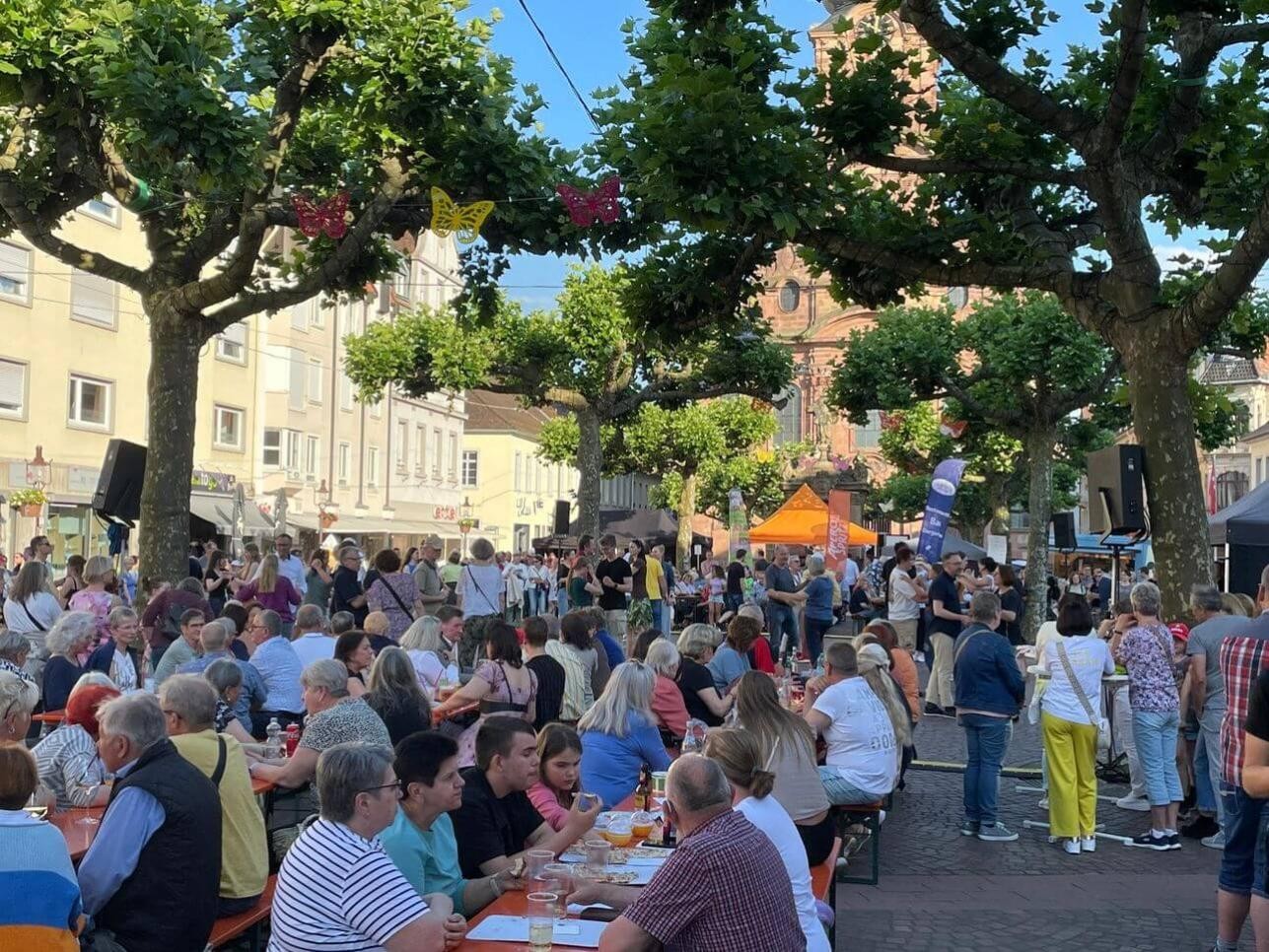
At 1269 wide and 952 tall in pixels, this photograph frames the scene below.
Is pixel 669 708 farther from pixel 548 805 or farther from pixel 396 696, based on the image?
pixel 548 805

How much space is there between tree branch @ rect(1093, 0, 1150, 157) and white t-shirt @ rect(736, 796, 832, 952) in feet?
20.3

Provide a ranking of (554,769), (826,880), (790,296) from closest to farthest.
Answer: (554,769), (826,880), (790,296)

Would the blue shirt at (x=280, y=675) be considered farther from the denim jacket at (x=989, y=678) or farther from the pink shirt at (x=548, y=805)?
the denim jacket at (x=989, y=678)

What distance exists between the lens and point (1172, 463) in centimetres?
1016

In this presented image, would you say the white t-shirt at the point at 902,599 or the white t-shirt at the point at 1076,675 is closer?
the white t-shirt at the point at 1076,675

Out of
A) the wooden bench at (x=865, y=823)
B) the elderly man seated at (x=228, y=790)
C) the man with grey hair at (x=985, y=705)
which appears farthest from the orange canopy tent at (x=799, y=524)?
the elderly man seated at (x=228, y=790)

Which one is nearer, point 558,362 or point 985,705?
point 985,705

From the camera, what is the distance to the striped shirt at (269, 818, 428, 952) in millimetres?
4137

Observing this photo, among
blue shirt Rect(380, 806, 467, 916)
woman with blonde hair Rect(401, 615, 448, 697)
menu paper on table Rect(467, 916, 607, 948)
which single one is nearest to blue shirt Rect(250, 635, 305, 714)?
woman with blonde hair Rect(401, 615, 448, 697)

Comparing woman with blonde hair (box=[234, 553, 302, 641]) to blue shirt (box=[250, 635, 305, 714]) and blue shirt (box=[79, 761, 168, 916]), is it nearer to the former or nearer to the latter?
blue shirt (box=[250, 635, 305, 714])

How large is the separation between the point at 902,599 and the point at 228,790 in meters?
16.0

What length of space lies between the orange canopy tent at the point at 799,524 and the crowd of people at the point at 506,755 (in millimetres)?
15364

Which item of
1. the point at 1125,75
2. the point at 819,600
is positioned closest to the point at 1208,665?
the point at 1125,75

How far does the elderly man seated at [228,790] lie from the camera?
573 centimetres
